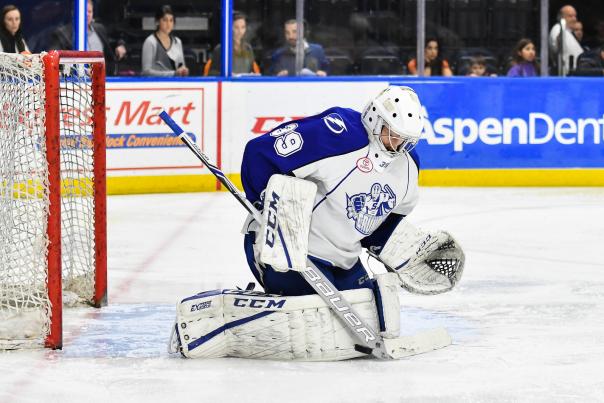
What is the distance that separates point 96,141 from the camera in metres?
5.27

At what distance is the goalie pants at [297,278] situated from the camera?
14.6ft

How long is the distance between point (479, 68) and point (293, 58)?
4.62 ft

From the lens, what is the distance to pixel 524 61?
1016 cm

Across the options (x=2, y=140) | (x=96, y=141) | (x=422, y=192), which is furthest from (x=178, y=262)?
(x=422, y=192)

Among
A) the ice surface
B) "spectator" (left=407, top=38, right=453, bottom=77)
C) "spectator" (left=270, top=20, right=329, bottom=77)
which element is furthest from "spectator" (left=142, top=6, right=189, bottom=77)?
"spectator" (left=407, top=38, right=453, bottom=77)

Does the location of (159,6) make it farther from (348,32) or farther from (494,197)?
(494,197)

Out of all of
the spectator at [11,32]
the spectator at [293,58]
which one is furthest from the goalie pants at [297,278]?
the spectator at [293,58]

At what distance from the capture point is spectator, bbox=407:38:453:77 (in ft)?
32.8

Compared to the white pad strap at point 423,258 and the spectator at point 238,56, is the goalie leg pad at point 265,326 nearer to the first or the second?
the white pad strap at point 423,258

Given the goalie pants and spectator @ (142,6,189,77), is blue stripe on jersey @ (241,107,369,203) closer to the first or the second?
the goalie pants

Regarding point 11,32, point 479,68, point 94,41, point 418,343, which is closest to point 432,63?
point 479,68

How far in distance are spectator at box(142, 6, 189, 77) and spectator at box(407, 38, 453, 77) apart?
178 centimetres

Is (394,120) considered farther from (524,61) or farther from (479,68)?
(524,61)

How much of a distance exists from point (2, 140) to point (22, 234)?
0.36 meters
